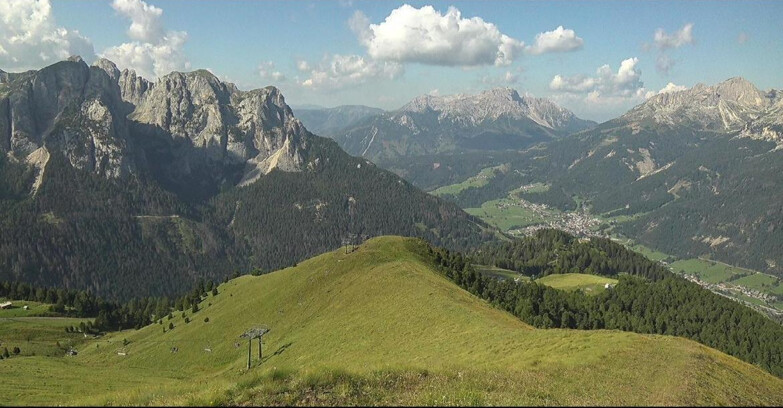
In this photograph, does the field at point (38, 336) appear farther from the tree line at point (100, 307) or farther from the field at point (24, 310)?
the tree line at point (100, 307)

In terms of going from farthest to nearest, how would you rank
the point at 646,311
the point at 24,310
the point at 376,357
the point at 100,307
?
the point at 100,307, the point at 646,311, the point at 24,310, the point at 376,357

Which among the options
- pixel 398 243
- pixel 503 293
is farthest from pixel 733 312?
pixel 398 243

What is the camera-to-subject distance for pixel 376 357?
194ft

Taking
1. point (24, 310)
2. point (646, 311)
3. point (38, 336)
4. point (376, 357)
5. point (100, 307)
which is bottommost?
point (646, 311)

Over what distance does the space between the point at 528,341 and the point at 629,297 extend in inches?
5382

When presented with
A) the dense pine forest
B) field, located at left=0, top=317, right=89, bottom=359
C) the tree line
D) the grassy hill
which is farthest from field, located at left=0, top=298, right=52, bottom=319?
the dense pine forest

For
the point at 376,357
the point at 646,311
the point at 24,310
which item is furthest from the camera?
the point at 646,311

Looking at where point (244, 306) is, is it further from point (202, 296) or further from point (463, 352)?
point (463, 352)

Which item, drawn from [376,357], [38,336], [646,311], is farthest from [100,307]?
[646,311]

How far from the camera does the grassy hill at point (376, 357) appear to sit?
87.6ft

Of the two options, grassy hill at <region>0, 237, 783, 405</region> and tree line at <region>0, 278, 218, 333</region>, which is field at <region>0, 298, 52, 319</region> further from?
grassy hill at <region>0, 237, 783, 405</region>

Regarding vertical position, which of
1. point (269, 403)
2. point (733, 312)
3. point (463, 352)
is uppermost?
point (269, 403)

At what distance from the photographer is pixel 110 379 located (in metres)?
70.0

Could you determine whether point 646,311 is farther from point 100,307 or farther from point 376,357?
point 100,307
